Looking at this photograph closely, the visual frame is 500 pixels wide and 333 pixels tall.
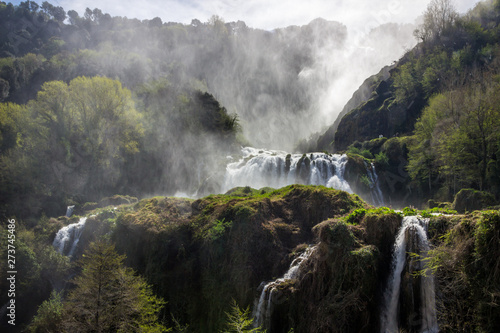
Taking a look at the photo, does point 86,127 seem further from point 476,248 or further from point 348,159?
point 476,248

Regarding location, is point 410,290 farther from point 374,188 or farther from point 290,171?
point 374,188

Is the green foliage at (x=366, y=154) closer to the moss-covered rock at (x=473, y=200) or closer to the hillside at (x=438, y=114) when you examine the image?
the hillside at (x=438, y=114)

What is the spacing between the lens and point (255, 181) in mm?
30922

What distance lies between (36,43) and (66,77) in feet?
121

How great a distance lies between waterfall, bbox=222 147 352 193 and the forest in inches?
9.3

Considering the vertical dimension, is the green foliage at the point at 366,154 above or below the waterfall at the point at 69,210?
above

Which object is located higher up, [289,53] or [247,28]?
[247,28]

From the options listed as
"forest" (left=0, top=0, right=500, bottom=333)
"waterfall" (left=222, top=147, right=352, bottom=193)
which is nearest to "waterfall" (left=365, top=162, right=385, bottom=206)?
"forest" (left=0, top=0, right=500, bottom=333)

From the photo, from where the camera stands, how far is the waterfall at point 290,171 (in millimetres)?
27906

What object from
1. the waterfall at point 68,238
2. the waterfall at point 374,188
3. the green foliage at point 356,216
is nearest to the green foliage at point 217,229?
the green foliage at point 356,216

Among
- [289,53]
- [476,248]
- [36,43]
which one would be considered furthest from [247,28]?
[476,248]

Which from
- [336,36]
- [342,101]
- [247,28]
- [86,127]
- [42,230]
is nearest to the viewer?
[42,230]

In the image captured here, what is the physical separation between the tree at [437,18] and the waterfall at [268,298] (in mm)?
51356

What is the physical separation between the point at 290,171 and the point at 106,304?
22794mm
